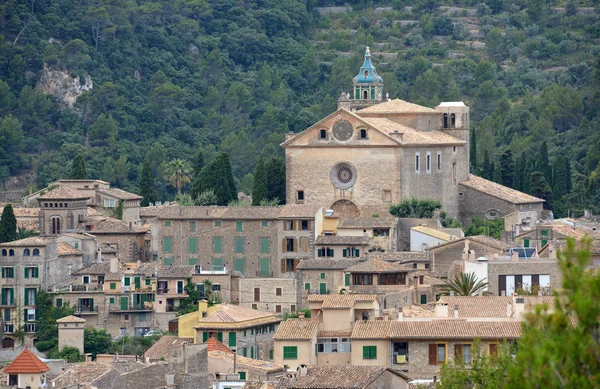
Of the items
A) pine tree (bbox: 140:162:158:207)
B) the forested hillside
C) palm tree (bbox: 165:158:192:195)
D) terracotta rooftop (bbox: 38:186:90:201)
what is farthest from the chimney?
the forested hillside

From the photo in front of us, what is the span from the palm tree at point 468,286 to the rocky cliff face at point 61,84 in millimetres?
59908

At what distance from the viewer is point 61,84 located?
11981 centimetres

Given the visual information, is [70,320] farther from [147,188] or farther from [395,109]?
[147,188]

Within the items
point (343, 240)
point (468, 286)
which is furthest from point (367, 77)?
point (468, 286)

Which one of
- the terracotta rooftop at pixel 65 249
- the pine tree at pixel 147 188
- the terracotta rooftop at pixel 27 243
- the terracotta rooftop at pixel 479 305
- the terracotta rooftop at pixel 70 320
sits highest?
the pine tree at pixel 147 188

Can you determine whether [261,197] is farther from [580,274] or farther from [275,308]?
[580,274]

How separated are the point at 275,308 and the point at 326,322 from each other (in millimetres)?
12717

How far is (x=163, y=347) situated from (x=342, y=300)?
808cm

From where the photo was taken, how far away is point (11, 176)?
11081cm

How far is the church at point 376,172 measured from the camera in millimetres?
75500

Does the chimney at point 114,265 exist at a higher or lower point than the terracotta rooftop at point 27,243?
lower

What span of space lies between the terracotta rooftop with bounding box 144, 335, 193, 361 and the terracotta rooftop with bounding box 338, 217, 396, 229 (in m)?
9.83

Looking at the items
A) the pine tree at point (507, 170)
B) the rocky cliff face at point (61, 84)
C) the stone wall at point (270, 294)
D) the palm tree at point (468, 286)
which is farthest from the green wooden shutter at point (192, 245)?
the rocky cliff face at point (61, 84)

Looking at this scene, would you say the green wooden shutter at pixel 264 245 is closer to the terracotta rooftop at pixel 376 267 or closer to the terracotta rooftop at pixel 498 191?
the terracotta rooftop at pixel 376 267
